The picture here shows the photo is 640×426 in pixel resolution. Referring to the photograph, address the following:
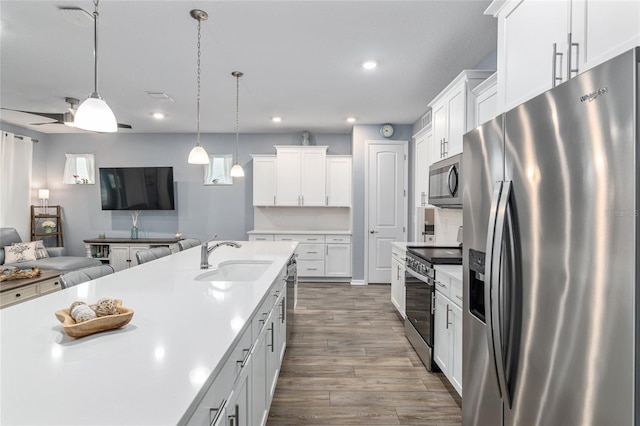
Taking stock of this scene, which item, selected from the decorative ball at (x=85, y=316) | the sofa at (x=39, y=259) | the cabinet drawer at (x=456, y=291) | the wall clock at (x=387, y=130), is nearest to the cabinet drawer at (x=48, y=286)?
the sofa at (x=39, y=259)

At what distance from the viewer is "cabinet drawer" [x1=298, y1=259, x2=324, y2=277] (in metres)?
5.78

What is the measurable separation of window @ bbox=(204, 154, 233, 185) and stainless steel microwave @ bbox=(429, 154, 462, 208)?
4.23m

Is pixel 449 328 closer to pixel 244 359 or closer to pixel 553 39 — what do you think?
pixel 244 359

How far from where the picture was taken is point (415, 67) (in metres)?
3.32

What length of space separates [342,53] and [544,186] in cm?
240

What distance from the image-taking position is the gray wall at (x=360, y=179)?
561cm

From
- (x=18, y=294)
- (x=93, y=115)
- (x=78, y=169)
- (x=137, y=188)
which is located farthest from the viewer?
(x=78, y=169)

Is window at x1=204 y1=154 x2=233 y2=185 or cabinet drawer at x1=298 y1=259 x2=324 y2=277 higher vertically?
window at x1=204 y1=154 x2=233 y2=185

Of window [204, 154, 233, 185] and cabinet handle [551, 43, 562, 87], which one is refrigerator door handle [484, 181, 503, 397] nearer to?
cabinet handle [551, 43, 562, 87]

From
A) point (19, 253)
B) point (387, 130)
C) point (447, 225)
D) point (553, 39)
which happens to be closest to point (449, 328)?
point (553, 39)

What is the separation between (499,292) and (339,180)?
4.87 metres

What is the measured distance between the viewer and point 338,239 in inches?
227

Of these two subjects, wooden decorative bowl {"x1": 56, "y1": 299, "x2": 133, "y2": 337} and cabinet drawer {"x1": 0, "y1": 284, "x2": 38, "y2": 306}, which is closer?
wooden decorative bowl {"x1": 56, "y1": 299, "x2": 133, "y2": 337}

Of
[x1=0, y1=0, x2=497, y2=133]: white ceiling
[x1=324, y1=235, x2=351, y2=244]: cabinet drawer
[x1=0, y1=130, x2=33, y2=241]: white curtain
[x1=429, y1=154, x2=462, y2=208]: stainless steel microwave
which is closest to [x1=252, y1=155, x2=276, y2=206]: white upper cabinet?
[x1=324, y1=235, x2=351, y2=244]: cabinet drawer
